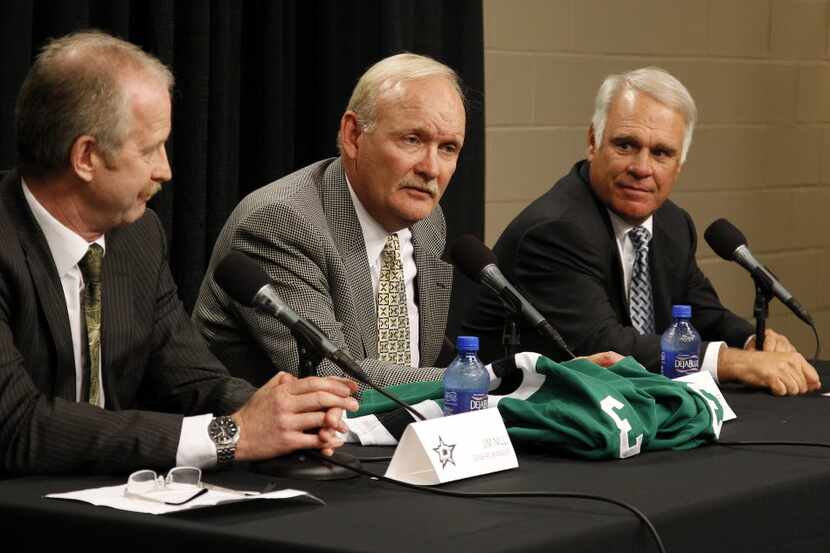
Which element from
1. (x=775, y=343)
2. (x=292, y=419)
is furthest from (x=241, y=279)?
(x=775, y=343)

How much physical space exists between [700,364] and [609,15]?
8.38 feet

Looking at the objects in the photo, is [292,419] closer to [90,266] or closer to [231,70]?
[90,266]

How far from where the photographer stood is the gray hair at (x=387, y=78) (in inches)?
130

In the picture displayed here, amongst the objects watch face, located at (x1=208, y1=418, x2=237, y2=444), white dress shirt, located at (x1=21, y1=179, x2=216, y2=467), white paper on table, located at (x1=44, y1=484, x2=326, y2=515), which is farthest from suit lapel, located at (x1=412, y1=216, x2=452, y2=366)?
white paper on table, located at (x1=44, y1=484, x2=326, y2=515)

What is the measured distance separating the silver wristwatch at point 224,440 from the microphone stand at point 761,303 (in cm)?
142

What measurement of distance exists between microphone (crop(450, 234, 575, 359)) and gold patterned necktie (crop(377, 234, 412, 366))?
0.58 metres

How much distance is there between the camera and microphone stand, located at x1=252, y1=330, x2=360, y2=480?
2236mm

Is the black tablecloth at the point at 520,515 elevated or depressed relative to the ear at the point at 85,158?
depressed

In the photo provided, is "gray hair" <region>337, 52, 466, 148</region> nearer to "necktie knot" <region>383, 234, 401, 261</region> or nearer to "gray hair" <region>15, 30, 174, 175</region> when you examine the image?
"necktie knot" <region>383, 234, 401, 261</region>

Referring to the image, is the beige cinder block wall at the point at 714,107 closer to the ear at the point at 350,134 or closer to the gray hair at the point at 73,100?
the ear at the point at 350,134

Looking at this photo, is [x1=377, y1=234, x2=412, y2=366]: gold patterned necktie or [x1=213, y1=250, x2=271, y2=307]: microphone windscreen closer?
[x1=213, y1=250, x2=271, y2=307]: microphone windscreen

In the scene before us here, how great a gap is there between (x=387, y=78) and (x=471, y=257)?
728 millimetres

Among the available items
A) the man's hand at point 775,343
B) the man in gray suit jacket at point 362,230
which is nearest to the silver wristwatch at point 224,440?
the man in gray suit jacket at point 362,230

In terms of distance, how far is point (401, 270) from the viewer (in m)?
3.40
